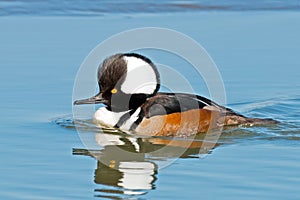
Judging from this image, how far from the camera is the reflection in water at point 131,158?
28.0ft

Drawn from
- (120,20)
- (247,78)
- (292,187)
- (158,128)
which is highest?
(120,20)

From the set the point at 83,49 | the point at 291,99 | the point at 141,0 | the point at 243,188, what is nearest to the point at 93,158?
the point at 243,188

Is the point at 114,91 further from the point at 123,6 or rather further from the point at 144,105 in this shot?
the point at 123,6

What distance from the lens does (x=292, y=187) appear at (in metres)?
8.39

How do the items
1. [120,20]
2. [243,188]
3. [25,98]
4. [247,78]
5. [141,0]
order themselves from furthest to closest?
1. [141,0]
2. [120,20]
3. [247,78]
4. [25,98]
5. [243,188]

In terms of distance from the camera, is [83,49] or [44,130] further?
[83,49]

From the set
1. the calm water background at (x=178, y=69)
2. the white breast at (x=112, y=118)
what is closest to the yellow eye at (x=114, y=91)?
the white breast at (x=112, y=118)

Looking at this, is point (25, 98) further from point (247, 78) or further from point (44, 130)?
point (247, 78)

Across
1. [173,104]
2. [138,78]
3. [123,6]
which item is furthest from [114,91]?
[123,6]

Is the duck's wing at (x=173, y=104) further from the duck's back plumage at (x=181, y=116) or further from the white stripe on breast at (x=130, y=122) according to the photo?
the white stripe on breast at (x=130, y=122)

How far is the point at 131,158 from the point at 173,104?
1.28 meters

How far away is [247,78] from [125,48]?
1.79m

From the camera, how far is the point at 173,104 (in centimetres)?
1080

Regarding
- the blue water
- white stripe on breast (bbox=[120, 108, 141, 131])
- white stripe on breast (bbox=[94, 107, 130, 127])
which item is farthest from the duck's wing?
the blue water
